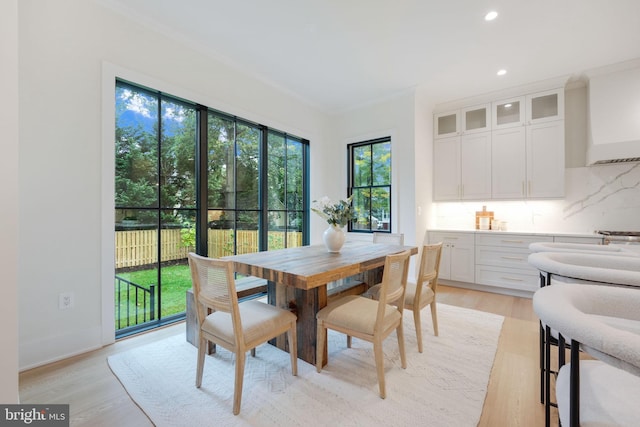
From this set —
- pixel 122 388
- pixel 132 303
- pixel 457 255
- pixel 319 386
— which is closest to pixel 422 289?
pixel 319 386

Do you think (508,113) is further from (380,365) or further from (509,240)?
(380,365)

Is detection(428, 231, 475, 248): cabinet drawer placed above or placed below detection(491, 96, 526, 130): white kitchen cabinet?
below

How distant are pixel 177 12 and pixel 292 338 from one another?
116 inches

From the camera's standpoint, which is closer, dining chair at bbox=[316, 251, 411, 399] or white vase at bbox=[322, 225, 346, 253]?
dining chair at bbox=[316, 251, 411, 399]

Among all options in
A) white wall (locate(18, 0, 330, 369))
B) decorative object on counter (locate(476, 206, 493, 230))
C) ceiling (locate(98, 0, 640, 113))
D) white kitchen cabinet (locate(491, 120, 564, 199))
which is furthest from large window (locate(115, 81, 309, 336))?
white kitchen cabinet (locate(491, 120, 564, 199))

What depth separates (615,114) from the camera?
317 cm

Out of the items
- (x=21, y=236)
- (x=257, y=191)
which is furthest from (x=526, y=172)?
(x=21, y=236)

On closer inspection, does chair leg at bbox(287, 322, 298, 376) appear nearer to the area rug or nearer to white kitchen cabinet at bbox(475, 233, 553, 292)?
the area rug

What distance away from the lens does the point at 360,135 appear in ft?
14.8

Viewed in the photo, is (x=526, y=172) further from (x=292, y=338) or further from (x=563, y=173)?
(x=292, y=338)

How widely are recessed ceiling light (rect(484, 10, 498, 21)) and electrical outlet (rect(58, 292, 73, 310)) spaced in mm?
4219

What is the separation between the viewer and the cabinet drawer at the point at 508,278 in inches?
137

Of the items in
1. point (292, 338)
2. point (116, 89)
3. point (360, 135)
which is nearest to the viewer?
point (292, 338)

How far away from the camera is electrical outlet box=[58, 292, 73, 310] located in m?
2.04
